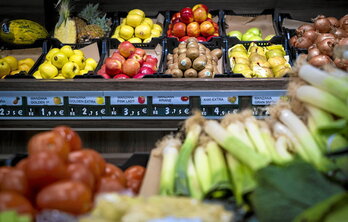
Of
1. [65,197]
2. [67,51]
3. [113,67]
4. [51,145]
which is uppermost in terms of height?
[67,51]

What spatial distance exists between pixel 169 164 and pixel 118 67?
75.3 inches

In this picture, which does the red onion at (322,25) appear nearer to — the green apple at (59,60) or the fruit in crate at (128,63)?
the fruit in crate at (128,63)

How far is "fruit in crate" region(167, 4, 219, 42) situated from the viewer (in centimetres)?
409

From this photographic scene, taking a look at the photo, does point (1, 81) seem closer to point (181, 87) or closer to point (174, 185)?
point (181, 87)

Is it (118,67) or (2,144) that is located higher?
(118,67)

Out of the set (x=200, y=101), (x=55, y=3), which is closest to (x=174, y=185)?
(x=200, y=101)

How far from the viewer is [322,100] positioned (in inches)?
69.1

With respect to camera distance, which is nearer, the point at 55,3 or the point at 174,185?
the point at 174,185

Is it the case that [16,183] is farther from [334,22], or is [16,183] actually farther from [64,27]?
[334,22]

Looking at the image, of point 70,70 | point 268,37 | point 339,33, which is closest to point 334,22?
point 339,33

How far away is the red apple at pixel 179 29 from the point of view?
408 cm

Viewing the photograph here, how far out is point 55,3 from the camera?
4207mm

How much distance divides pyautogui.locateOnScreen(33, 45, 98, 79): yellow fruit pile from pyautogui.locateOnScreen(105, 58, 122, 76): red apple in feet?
0.71

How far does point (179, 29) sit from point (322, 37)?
126 centimetres
